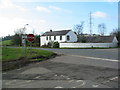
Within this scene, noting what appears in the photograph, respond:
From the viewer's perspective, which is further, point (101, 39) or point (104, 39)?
point (101, 39)

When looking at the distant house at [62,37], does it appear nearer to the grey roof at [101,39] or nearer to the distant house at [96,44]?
the distant house at [96,44]

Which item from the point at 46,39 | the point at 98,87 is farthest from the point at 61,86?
the point at 46,39

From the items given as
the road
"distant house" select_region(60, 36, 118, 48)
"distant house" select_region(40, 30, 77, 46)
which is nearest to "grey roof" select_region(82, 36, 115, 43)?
"distant house" select_region(60, 36, 118, 48)

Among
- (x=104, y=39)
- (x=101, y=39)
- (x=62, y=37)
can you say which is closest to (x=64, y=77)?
(x=62, y=37)

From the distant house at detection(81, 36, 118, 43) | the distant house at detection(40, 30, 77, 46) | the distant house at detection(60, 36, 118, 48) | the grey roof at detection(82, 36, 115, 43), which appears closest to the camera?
the distant house at detection(60, 36, 118, 48)

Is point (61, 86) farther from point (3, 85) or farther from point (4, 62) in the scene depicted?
point (4, 62)

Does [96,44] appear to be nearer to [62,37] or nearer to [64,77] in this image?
[62,37]

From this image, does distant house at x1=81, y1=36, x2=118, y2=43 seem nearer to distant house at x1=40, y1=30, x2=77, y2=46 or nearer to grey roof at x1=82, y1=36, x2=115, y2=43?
grey roof at x1=82, y1=36, x2=115, y2=43

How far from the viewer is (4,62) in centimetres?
1000

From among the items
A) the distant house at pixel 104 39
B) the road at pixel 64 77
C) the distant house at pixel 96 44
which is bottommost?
the road at pixel 64 77

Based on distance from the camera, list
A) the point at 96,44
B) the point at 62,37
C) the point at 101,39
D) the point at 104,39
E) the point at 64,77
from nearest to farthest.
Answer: the point at 64,77
the point at 96,44
the point at 62,37
the point at 104,39
the point at 101,39

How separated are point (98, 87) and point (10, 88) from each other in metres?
3.43

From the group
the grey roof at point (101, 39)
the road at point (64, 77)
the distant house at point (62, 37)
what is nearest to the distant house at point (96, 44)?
the grey roof at point (101, 39)

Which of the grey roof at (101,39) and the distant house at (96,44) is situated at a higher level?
the grey roof at (101,39)
